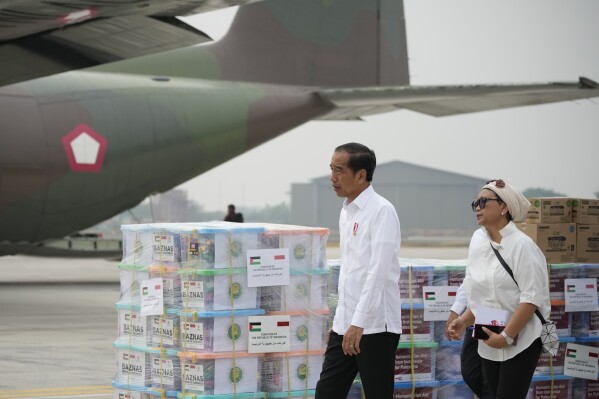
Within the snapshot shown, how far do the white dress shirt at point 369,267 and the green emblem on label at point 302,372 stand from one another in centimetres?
115

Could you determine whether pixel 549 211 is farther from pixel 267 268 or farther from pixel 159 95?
pixel 159 95

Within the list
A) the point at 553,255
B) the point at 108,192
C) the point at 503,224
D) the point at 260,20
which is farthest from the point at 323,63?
the point at 503,224

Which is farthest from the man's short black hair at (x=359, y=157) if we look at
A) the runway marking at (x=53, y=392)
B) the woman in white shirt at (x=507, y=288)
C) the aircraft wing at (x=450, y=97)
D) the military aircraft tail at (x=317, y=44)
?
the military aircraft tail at (x=317, y=44)

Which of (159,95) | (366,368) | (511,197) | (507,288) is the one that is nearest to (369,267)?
(366,368)

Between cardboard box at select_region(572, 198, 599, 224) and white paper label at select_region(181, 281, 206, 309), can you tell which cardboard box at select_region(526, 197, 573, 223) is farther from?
white paper label at select_region(181, 281, 206, 309)

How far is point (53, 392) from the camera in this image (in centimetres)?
844

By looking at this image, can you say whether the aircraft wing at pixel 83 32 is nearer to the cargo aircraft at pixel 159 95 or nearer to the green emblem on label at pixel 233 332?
the cargo aircraft at pixel 159 95

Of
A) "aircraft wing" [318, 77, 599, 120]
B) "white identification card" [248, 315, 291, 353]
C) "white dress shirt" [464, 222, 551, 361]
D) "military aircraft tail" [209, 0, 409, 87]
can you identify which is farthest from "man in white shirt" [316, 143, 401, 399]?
A: "military aircraft tail" [209, 0, 409, 87]

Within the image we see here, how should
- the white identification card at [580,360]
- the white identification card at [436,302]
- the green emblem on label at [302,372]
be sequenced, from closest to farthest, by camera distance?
1. the green emblem on label at [302,372]
2. the white identification card at [436,302]
3. the white identification card at [580,360]

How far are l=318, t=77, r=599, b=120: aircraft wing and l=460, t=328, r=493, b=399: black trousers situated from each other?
1131cm

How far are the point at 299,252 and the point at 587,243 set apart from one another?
2.10 meters

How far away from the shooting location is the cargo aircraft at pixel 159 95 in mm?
13695

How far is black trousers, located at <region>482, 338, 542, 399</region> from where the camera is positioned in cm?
529

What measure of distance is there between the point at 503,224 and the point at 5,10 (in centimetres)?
751
